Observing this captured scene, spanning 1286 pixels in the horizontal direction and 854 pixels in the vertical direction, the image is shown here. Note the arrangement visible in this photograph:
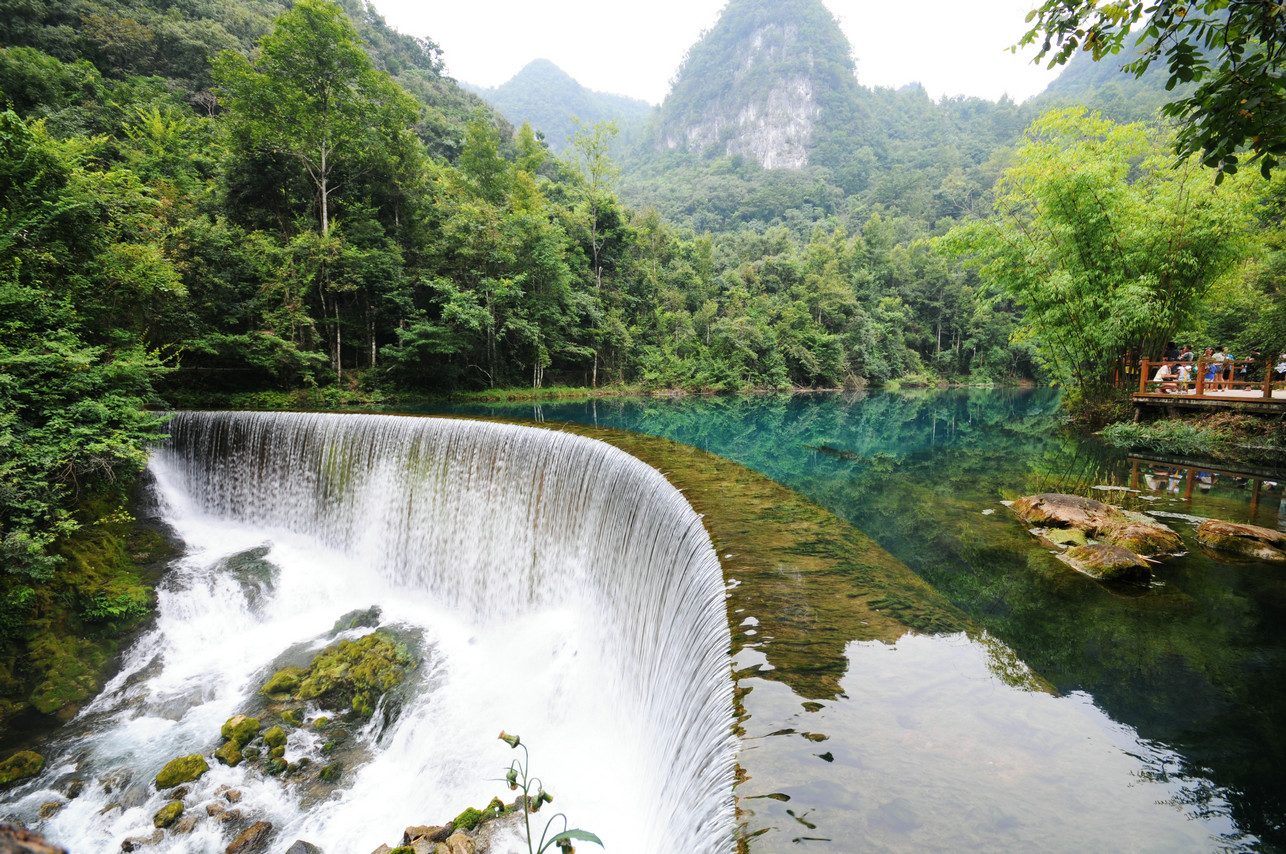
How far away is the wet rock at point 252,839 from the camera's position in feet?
14.3

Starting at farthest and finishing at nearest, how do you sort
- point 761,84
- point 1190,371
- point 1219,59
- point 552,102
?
1. point 552,102
2. point 761,84
3. point 1190,371
4. point 1219,59

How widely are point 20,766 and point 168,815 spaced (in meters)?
1.97

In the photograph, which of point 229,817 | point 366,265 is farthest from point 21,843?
point 366,265

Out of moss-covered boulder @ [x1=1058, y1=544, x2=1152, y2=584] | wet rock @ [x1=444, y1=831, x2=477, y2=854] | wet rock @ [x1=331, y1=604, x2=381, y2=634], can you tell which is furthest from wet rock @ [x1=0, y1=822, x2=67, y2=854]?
wet rock @ [x1=331, y1=604, x2=381, y2=634]

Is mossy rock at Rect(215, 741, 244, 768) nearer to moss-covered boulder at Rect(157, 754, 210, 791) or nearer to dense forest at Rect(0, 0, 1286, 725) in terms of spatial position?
moss-covered boulder at Rect(157, 754, 210, 791)

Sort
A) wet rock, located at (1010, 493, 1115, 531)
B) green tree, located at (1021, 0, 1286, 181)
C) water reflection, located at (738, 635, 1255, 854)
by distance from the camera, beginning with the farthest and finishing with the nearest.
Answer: wet rock, located at (1010, 493, 1115, 531) → green tree, located at (1021, 0, 1286, 181) → water reflection, located at (738, 635, 1255, 854)

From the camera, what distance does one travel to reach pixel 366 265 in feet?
56.6

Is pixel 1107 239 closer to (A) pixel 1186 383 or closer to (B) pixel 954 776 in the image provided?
(A) pixel 1186 383

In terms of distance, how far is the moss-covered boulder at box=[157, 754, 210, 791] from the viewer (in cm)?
493

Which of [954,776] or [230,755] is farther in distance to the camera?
[230,755]

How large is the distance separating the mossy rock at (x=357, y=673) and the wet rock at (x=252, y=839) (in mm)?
1316

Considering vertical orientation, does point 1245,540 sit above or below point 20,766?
above

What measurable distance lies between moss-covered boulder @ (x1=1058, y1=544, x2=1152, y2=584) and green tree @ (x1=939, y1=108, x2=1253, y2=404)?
26.2 ft

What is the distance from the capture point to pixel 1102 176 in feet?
33.7
